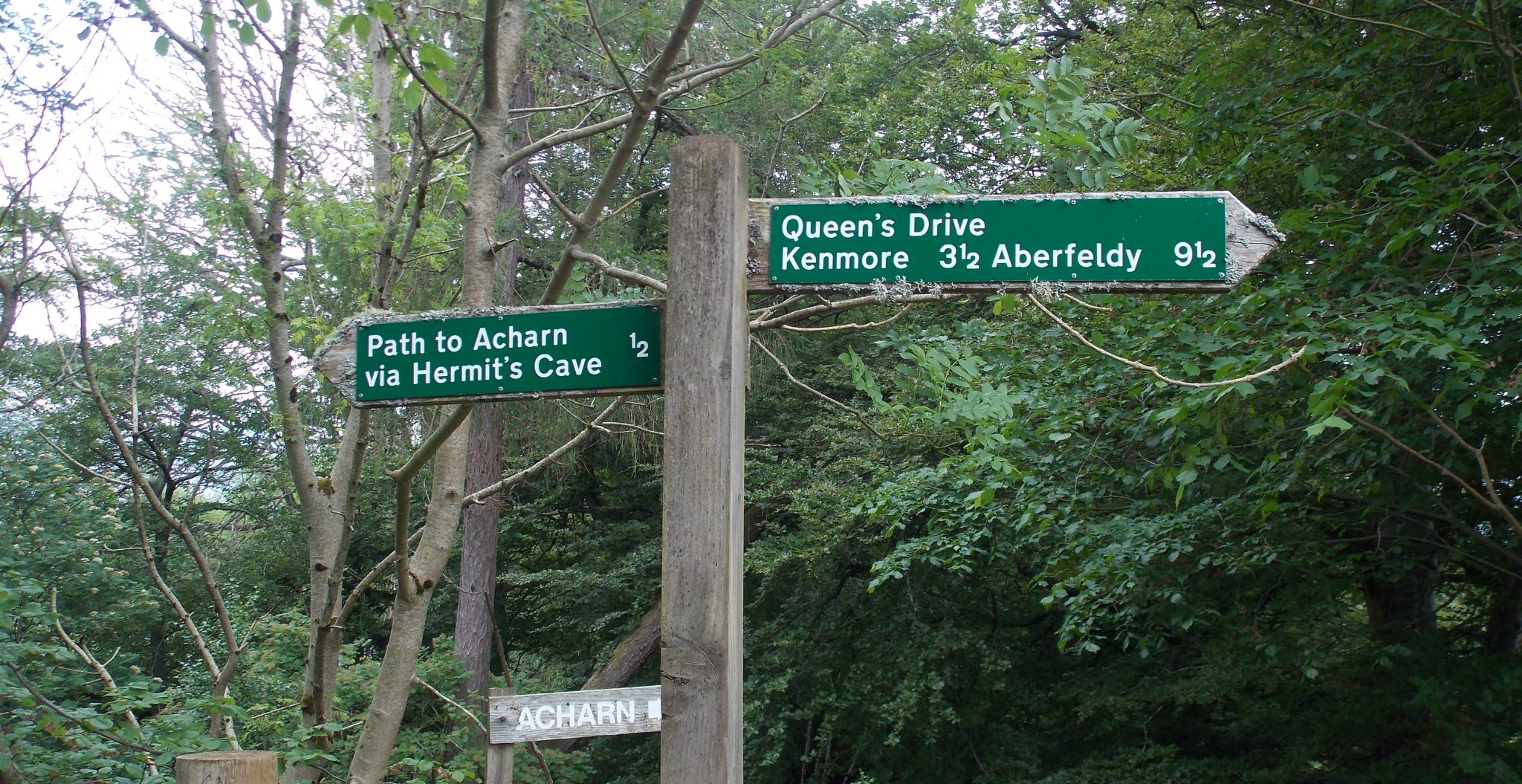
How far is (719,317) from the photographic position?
6.26ft

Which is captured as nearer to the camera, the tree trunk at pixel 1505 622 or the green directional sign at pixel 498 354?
the green directional sign at pixel 498 354

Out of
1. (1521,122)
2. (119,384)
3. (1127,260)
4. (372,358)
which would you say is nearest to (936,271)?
(1127,260)

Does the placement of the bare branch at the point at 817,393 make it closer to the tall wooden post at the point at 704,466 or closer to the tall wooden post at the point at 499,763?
the tall wooden post at the point at 704,466

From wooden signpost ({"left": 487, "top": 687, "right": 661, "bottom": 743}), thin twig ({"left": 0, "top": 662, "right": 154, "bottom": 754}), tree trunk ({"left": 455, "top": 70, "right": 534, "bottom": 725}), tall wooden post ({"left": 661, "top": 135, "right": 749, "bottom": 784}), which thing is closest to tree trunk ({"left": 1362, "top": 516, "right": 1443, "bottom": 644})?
wooden signpost ({"left": 487, "top": 687, "right": 661, "bottom": 743})

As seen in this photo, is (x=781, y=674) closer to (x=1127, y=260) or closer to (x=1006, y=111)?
(x=1006, y=111)

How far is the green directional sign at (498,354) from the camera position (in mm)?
2088

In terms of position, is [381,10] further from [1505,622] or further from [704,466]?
[1505,622]

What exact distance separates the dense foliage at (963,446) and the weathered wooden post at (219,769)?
138 cm

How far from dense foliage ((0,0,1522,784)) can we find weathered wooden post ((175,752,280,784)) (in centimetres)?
138

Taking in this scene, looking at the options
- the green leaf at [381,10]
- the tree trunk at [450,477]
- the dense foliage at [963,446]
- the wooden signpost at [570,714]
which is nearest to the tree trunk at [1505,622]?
the dense foliage at [963,446]

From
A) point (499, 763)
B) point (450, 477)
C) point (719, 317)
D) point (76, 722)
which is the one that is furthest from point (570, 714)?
point (719, 317)

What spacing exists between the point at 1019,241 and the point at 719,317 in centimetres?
61

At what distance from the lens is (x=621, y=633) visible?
13.0m

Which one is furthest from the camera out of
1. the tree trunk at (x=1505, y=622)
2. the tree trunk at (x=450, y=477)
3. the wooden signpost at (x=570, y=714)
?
the tree trunk at (x=1505, y=622)
